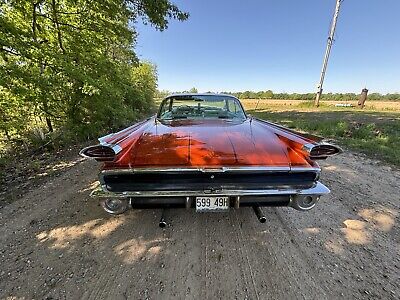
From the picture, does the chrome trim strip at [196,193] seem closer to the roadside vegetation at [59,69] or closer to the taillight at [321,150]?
the taillight at [321,150]

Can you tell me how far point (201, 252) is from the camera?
88.5 inches

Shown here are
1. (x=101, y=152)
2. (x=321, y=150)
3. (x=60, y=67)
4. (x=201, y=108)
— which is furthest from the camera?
(x=60, y=67)

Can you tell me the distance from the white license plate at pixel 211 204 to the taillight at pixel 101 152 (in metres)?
0.87

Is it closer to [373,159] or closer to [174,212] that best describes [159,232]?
[174,212]

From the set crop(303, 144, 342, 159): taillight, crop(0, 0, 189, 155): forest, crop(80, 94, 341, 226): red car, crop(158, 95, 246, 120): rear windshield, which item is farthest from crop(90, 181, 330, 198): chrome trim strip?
crop(0, 0, 189, 155): forest

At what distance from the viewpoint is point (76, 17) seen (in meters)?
7.04

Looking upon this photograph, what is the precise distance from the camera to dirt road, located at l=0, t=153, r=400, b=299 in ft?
5.99

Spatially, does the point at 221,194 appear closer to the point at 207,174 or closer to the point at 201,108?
the point at 207,174

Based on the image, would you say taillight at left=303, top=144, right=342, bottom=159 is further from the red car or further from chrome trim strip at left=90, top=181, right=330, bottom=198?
chrome trim strip at left=90, top=181, right=330, bottom=198

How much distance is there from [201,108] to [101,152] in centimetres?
192

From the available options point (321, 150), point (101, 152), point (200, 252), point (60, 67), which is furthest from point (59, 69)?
point (321, 150)

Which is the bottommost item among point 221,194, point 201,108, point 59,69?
point 221,194

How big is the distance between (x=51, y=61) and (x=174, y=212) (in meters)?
4.49

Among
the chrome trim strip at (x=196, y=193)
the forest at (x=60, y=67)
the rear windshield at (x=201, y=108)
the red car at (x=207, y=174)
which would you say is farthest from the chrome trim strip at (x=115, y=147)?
the forest at (x=60, y=67)
